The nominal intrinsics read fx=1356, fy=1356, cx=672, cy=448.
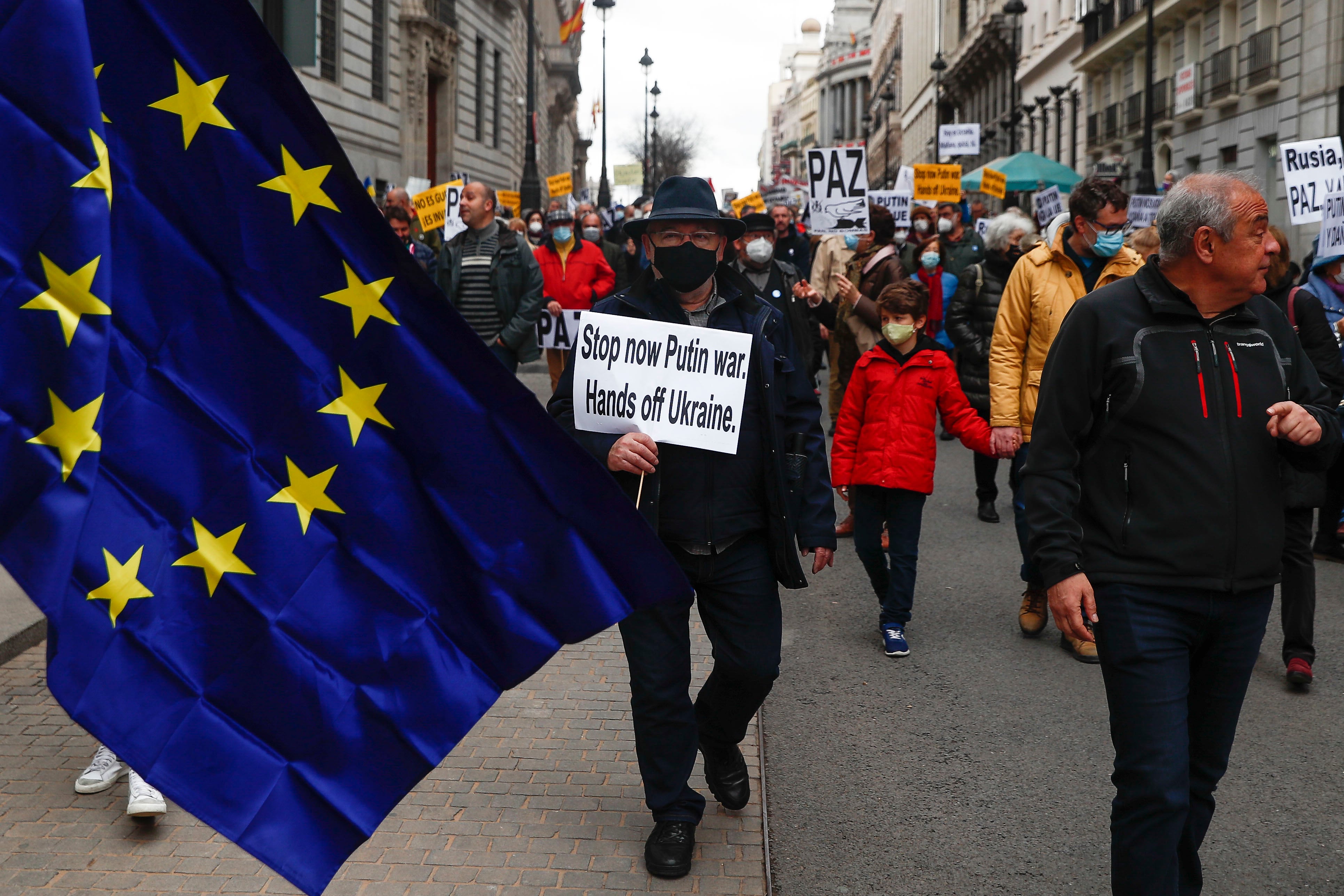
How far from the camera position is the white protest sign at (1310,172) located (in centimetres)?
1057

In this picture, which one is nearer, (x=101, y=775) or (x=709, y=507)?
(x=709, y=507)

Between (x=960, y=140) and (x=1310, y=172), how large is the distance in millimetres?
16407

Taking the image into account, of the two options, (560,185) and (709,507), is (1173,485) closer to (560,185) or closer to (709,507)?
(709,507)

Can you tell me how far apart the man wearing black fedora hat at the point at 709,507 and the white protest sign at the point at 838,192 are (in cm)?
779

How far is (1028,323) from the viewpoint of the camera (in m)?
6.36

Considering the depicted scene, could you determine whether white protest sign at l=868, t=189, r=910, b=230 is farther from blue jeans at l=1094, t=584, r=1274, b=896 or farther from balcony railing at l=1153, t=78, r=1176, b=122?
balcony railing at l=1153, t=78, r=1176, b=122

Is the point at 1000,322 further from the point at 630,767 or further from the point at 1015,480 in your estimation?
the point at 630,767

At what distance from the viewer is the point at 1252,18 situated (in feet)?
103

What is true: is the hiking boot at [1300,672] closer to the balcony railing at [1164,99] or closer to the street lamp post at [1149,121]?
the street lamp post at [1149,121]

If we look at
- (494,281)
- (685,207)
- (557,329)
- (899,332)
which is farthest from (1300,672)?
(557,329)

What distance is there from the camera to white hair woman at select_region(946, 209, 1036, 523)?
28.9 feet

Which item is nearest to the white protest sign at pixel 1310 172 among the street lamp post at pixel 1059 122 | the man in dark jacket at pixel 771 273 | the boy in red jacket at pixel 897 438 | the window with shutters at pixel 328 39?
the man in dark jacket at pixel 771 273

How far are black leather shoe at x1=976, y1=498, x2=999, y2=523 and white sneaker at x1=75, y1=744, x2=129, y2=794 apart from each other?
644 centimetres

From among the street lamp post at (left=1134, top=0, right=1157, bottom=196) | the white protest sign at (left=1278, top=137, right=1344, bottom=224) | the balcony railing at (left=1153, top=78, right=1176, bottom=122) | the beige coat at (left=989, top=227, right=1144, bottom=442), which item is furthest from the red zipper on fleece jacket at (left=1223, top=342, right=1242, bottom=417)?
the balcony railing at (left=1153, top=78, right=1176, bottom=122)
